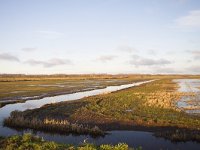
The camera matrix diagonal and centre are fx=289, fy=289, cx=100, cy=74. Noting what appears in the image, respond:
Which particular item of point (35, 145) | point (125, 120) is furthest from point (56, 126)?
point (35, 145)

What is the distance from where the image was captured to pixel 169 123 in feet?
88.9

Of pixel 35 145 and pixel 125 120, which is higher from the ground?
pixel 35 145

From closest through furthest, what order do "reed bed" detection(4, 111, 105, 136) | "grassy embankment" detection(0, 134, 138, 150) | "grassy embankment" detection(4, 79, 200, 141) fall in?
"grassy embankment" detection(0, 134, 138, 150) → "reed bed" detection(4, 111, 105, 136) → "grassy embankment" detection(4, 79, 200, 141)

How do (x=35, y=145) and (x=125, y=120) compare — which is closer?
(x=35, y=145)

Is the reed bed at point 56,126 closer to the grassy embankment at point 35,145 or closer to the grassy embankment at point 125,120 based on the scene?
the grassy embankment at point 125,120

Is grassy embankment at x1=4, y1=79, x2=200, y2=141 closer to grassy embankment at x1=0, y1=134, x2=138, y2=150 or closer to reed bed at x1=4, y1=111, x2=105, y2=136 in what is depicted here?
reed bed at x1=4, y1=111, x2=105, y2=136

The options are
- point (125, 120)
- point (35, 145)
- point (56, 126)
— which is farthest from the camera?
point (125, 120)

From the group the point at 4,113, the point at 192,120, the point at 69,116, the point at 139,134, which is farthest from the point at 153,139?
the point at 4,113

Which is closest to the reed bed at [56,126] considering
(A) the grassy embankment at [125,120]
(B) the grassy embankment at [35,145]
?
(A) the grassy embankment at [125,120]

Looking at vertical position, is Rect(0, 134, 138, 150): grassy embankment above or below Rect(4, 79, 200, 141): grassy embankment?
above

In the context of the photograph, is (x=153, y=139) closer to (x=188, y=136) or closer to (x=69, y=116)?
(x=188, y=136)

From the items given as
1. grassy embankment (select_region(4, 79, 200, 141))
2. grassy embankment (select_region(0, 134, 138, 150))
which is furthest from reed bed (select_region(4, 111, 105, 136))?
grassy embankment (select_region(0, 134, 138, 150))

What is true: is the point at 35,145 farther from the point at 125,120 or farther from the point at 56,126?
the point at 125,120

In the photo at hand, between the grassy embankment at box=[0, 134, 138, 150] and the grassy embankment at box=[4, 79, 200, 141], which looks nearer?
the grassy embankment at box=[0, 134, 138, 150]
